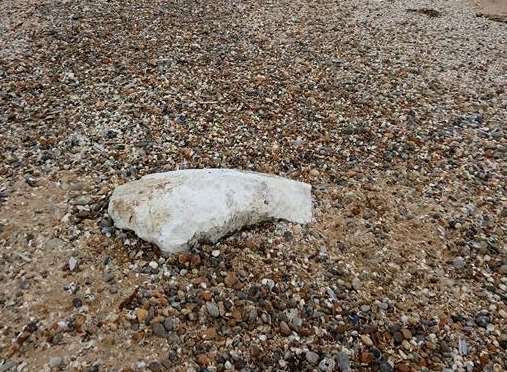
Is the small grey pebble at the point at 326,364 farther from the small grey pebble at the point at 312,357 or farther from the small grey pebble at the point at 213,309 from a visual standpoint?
the small grey pebble at the point at 213,309

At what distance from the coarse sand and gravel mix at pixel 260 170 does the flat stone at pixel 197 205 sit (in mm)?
194

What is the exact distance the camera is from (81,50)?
1124cm

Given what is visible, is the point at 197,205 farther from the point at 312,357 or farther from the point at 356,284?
the point at 312,357

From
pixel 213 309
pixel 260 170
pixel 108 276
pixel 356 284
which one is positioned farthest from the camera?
pixel 260 170

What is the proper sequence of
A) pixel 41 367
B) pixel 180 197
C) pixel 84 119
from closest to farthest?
pixel 41 367, pixel 180 197, pixel 84 119

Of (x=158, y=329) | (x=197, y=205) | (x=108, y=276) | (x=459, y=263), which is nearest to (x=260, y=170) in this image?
(x=197, y=205)

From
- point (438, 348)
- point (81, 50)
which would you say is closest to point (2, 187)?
point (81, 50)

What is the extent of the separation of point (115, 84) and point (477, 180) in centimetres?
727

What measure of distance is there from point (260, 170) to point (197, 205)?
6.61 feet

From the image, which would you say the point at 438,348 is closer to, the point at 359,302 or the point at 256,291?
the point at 359,302

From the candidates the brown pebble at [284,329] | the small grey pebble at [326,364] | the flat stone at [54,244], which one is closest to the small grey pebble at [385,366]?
the small grey pebble at [326,364]

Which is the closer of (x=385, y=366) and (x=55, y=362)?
(x=55, y=362)

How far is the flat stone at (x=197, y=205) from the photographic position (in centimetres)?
614

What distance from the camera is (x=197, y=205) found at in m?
6.28
